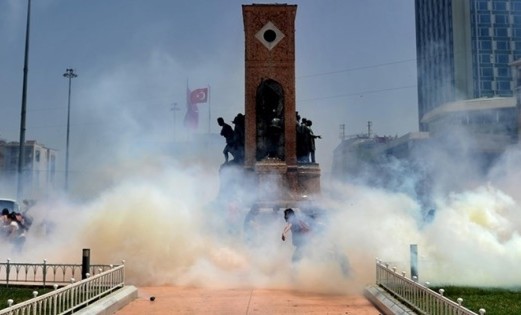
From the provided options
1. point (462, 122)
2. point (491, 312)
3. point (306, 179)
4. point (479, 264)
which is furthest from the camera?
point (462, 122)

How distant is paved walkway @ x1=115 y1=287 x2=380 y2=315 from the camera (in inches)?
422

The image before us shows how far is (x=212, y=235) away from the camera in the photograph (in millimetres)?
17938

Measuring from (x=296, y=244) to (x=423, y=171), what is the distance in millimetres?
21339

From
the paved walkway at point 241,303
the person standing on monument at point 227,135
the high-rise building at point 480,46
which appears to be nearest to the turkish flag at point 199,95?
the person standing on monument at point 227,135

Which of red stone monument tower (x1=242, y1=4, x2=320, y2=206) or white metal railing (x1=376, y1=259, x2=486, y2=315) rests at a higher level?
red stone monument tower (x1=242, y1=4, x2=320, y2=206)

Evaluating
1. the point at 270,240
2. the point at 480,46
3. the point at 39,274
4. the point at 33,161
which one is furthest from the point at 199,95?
the point at 480,46

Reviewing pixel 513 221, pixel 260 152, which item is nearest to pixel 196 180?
pixel 260 152

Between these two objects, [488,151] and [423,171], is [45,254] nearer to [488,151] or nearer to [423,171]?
[423,171]

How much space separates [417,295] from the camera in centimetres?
936

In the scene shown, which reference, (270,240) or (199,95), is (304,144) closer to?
(270,240)

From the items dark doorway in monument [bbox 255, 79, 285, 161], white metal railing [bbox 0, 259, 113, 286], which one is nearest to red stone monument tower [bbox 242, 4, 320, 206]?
dark doorway in monument [bbox 255, 79, 285, 161]

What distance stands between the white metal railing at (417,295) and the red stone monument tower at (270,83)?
13285mm

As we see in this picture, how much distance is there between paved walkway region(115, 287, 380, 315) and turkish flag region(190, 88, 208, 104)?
104ft

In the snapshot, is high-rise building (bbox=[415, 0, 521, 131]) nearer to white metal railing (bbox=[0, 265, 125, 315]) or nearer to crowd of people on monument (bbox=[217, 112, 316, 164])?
crowd of people on monument (bbox=[217, 112, 316, 164])
